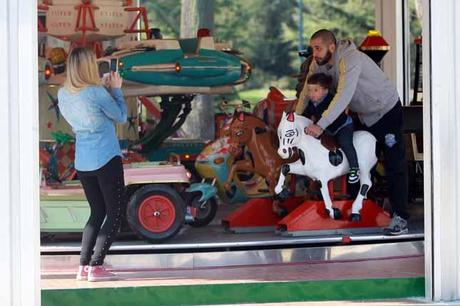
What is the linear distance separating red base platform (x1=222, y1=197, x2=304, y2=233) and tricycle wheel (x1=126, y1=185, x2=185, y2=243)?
68cm

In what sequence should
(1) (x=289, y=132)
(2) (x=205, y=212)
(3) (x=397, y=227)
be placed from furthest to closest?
(2) (x=205, y=212) < (3) (x=397, y=227) < (1) (x=289, y=132)

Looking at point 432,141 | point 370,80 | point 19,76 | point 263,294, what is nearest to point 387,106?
point 370,80

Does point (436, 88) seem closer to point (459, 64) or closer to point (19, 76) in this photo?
point (459, 64)

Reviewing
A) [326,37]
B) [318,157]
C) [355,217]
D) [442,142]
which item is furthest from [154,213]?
[442,142]

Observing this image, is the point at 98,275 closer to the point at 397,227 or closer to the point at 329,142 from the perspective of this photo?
the point at 329,142

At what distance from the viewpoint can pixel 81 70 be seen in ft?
27.0

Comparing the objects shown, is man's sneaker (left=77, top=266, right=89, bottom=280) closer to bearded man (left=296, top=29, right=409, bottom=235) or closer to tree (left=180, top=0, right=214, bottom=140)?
bearded man (left=296, top=29, right=409, bottom=235)

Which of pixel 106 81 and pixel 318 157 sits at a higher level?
pixel 106 81

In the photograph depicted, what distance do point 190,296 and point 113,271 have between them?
96 centimetres

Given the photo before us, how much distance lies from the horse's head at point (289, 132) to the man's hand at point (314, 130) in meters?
0.05

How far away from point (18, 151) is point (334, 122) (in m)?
2.99

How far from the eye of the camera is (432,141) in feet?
25.5

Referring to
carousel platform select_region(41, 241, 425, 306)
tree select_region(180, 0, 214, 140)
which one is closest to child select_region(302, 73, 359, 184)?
carousel platform select_region(41, 241, 425, 306)

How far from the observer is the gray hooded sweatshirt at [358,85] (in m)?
9.15
